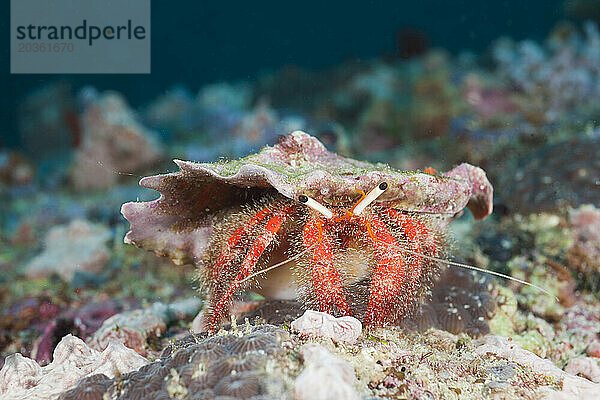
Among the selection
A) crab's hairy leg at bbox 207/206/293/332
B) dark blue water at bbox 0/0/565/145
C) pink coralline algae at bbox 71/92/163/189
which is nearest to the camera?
crab's hairy leg at bbox 207/206/293/332

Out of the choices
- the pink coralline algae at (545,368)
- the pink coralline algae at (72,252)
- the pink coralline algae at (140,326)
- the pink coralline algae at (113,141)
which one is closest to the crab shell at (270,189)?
the pink coralline algae at (140,326)

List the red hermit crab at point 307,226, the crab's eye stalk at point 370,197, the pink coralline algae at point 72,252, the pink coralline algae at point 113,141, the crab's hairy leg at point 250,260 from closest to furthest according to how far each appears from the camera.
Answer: the crab's eye stalk at point 370,197
the red hermit crab at point 307,226
the crab's hairy leg at point 250,260
the pink coralline algae at point 72,252
the pink coralline algae at point 113,141

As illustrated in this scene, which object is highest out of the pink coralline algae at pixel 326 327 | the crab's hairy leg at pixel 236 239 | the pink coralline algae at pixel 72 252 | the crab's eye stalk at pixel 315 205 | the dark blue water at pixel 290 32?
the dark blue water at pixel 290 32

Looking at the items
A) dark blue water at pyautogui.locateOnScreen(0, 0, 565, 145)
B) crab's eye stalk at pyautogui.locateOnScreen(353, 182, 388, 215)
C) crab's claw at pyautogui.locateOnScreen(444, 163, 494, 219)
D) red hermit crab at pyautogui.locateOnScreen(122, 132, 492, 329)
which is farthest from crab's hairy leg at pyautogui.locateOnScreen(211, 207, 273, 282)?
dark blue water at pyautogui.locateOnScreen(0, 0, 565, 145)

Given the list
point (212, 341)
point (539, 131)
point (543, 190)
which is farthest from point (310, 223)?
point (539, 131)

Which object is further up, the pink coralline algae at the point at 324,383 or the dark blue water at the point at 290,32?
the dark blue water at the point at 290,32

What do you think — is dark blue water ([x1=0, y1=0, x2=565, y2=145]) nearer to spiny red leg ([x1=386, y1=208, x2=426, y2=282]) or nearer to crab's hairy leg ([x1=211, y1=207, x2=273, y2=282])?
spiny red leg ([x1=386, y1=208, x2=426, y2=282])

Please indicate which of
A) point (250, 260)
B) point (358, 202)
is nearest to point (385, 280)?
point (358, 202)

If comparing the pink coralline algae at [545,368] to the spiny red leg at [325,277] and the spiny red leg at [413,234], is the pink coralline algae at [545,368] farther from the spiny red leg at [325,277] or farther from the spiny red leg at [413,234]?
the spiny red leg at [325,277]

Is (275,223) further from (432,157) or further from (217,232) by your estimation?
(432,157)
